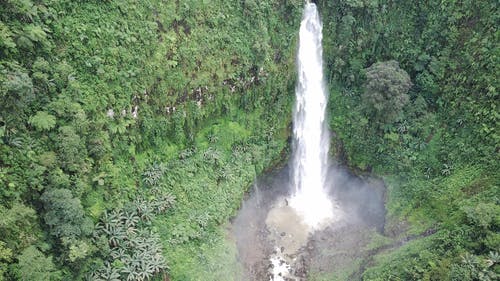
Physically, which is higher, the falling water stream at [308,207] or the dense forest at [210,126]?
the dense forest at [210,126]

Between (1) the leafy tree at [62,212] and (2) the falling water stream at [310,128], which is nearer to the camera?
(1) the leafy tree at [62,212]

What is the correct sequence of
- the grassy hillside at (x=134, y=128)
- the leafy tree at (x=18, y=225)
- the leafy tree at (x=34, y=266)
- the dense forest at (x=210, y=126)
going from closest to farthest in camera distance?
the leafy tree at (x=34, y=266), the leafy tree at (x=18, y=225), the grassy hillside at (x=134, y=128), the dense forest at (x=210, y=126)

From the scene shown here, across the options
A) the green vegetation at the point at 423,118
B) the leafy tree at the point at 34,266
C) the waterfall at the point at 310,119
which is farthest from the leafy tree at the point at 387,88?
the leafy tree at the point at 34,266

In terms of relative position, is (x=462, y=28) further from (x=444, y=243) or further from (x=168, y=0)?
(x=168, y=0)

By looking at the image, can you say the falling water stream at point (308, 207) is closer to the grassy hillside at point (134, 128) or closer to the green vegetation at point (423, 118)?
the green vegetation at point (423, 118)

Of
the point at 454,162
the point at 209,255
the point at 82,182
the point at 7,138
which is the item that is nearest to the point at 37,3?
the point at 7,138

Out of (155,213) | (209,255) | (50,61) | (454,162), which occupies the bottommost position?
(209,255)

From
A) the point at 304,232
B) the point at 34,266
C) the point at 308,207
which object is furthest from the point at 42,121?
the point at 308,207
